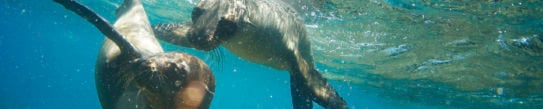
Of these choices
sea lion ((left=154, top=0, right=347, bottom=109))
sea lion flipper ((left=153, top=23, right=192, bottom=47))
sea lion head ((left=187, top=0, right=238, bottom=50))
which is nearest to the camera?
sea lion head ((left=187, top=0, right=238, bottom=50))

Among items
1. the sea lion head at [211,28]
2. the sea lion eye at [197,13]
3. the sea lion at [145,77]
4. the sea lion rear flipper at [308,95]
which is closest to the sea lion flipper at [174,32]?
the sea lion eye at [197,13]

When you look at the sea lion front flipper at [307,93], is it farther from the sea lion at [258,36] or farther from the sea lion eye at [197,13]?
the sea lion eye at [197,13]

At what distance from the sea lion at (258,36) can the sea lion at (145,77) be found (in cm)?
76

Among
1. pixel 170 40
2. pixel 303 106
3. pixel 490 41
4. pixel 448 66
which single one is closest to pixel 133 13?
pixel 170 40

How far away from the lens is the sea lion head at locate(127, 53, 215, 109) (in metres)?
2.51

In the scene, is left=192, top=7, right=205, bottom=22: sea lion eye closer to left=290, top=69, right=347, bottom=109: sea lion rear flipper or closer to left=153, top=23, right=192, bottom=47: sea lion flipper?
left=153, top=23, right=192, bottom=47: sea lion flipper

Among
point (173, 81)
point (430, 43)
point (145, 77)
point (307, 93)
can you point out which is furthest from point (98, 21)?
point (430, 43)

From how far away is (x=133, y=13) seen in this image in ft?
17.4

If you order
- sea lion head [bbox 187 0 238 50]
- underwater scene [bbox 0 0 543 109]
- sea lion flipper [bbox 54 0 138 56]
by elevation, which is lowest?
underwater scene [bbox 0 0 543 109]

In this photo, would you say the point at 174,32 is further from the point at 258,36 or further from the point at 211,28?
the point at 211,28

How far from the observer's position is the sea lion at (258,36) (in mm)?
3938

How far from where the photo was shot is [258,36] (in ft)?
16.7

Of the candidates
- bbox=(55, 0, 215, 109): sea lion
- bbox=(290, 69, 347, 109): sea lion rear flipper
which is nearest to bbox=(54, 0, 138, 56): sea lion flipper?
bbox=(55, 0, 215, 109): sea lion

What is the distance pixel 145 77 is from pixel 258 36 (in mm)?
2633
